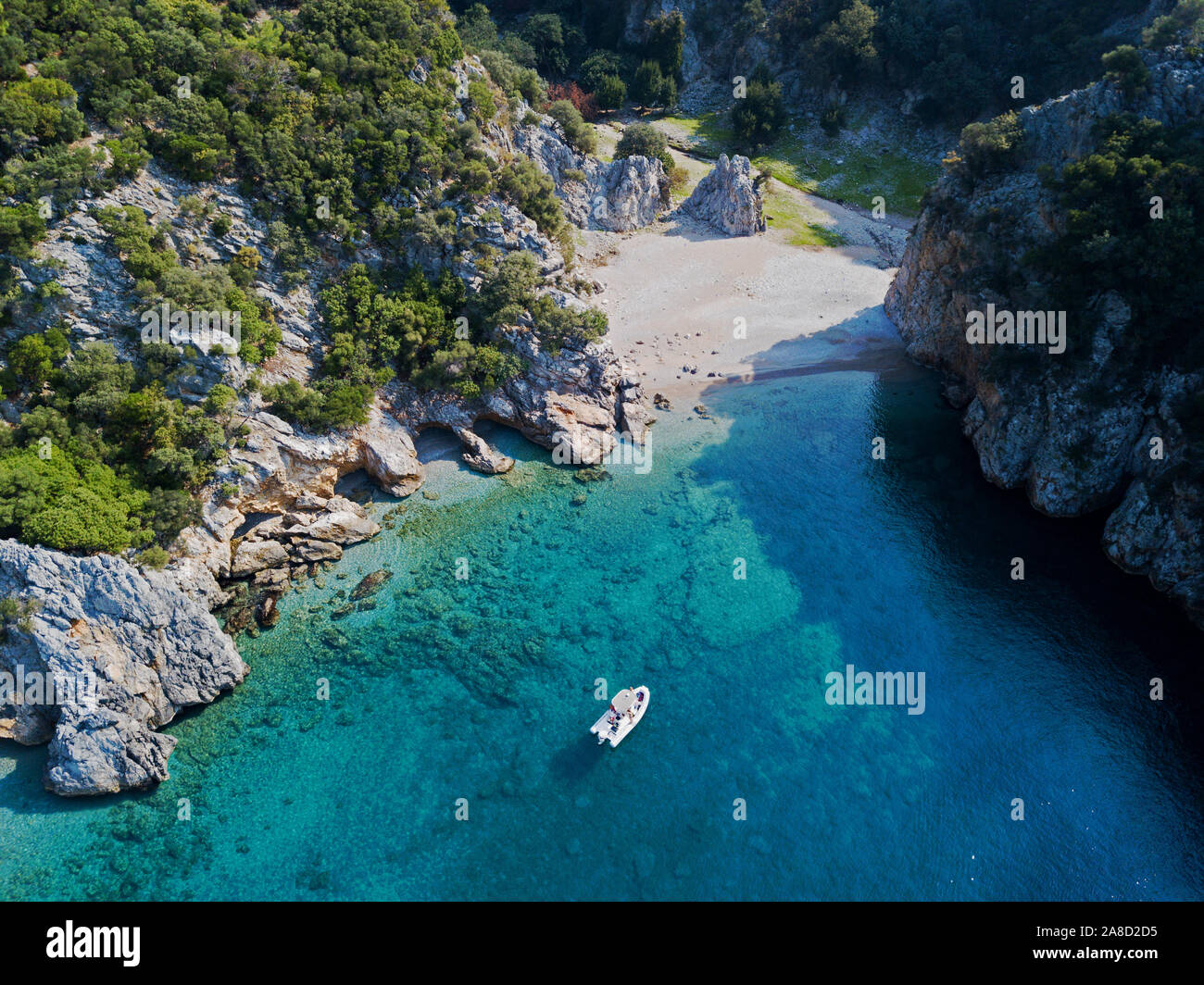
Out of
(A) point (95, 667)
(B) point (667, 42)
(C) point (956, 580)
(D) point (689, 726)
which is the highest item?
(B) point (667, 42)

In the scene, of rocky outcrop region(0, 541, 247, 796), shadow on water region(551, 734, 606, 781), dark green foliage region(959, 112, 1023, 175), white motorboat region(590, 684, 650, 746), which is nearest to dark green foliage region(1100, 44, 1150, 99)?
dark green foliage region(959, 112, 1023, 175)

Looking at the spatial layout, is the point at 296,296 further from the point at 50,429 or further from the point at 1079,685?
the point at 1079,685

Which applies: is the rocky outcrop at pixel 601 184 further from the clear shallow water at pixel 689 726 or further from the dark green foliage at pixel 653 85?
the clear shallow water at pixel 689 726

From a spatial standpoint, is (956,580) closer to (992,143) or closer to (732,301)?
(992,143)

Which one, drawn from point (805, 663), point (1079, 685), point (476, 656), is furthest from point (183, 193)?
point (1079, 685)

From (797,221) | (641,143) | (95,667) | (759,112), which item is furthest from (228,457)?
(759,112)
